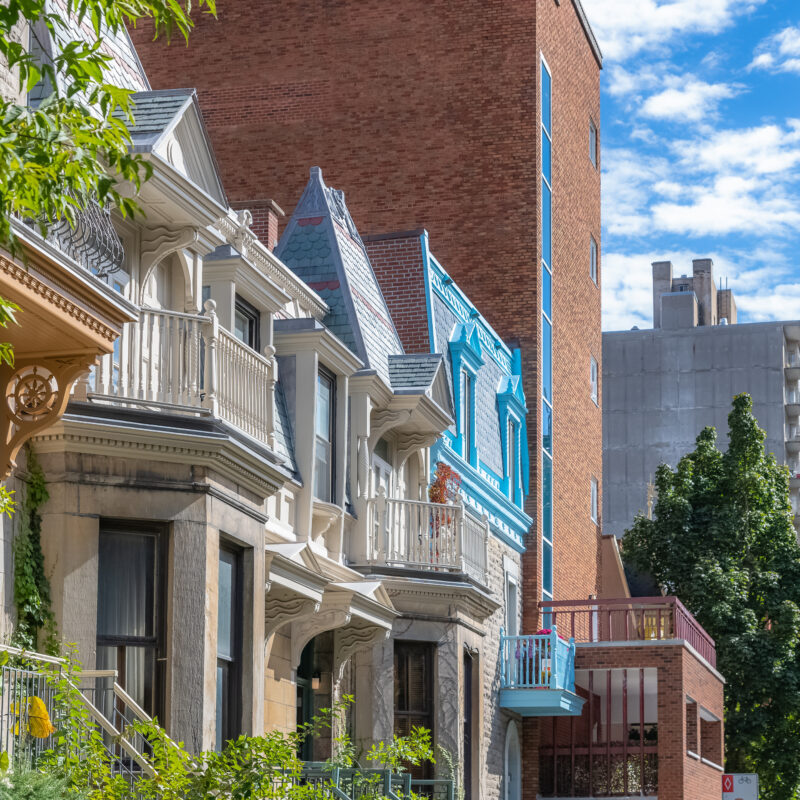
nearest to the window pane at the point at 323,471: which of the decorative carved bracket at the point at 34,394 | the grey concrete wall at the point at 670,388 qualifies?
the decorative carved bracket at the point at 34,394

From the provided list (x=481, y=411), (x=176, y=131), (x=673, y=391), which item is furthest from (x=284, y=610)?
(x=673, y=391)

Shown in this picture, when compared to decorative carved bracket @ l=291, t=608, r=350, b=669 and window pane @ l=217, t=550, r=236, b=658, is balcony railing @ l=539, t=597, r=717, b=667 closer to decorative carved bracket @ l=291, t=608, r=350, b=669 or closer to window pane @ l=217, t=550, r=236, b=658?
decorative carved bracket @ l=291, t=608, r=350, b=669

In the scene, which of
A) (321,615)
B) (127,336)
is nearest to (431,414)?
(321,615)

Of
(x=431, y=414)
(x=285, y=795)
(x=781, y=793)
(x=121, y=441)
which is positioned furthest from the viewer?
(x=781, y=793)

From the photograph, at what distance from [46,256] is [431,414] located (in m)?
13.5

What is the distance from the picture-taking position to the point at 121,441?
14.8m

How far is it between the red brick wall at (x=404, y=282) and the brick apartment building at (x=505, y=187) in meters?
6.32

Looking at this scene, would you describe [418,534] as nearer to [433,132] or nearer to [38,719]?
[38,719]

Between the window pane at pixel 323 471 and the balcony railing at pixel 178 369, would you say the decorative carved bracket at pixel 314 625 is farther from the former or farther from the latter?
the balcony railing at pixel 178 369

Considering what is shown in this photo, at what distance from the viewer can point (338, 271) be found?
24.1 metres

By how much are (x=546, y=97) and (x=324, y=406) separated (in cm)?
1836

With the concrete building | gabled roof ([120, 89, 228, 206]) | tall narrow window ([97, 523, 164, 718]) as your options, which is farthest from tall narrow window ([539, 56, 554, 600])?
the concrete building

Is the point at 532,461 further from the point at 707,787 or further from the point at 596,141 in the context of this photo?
the point at 596,141

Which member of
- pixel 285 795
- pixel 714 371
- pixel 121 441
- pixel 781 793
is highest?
pixel 714 371
